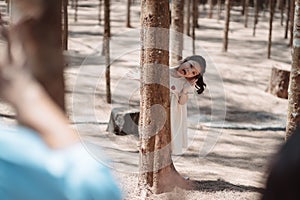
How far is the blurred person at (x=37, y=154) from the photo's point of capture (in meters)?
0.92

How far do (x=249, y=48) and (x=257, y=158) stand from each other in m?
11.1

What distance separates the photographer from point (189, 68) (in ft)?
21.2

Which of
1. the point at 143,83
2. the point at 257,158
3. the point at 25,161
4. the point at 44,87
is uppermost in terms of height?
the point at 44,87

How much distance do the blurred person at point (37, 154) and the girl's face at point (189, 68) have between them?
5483mm

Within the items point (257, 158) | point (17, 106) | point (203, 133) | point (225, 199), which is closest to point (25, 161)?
point (17, 106)

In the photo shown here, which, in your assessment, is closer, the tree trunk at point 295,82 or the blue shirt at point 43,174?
the blue shirt at point 43,174

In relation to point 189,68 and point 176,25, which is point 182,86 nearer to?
point 189,68

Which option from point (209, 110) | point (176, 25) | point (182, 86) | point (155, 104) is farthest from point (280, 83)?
point (155, 104)

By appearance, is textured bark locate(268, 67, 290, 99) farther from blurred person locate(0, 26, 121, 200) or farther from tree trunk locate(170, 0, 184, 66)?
blurred person locate(0, 26, 121, 200)

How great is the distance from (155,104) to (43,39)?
4.85 meters

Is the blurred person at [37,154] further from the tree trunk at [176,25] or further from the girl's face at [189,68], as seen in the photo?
the tree trunk at [176,25]

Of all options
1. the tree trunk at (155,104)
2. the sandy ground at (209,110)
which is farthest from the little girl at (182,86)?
the tree trunk at (155,104)

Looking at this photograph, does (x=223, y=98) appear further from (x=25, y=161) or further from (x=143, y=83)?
(x=25, y=161)

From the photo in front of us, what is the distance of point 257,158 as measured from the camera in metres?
9.44
